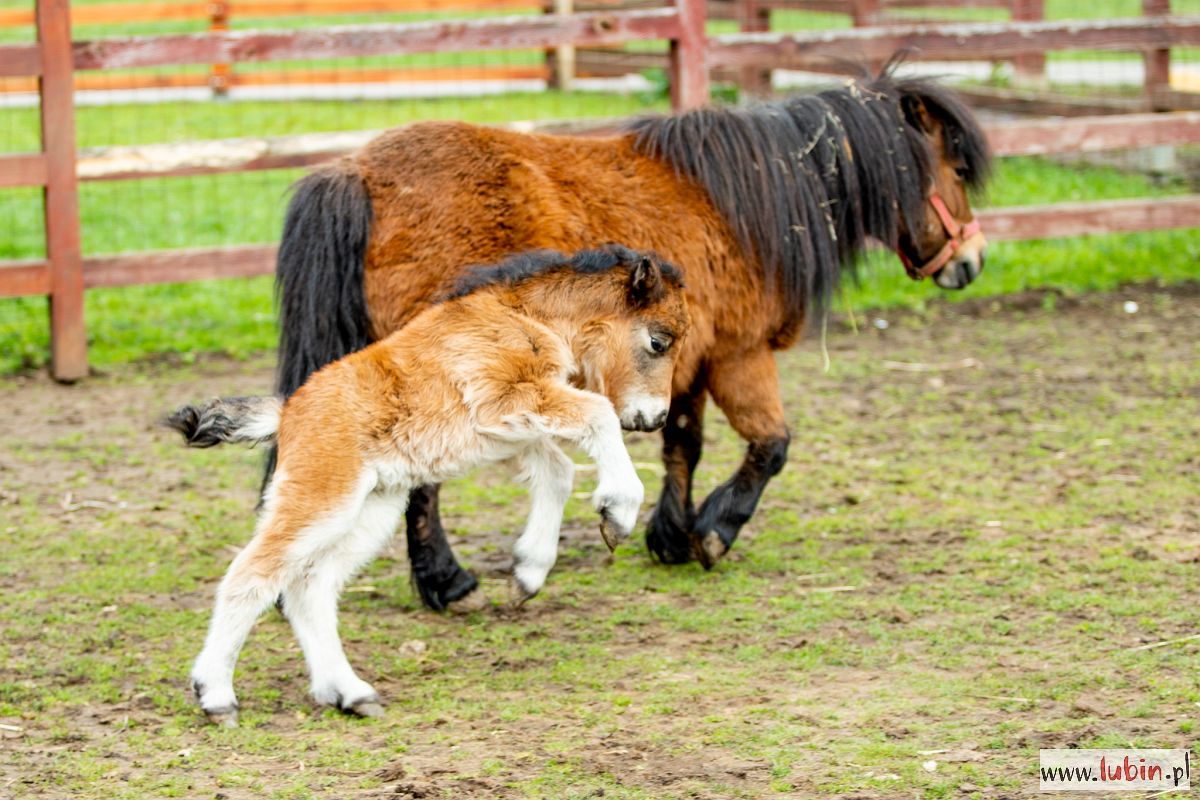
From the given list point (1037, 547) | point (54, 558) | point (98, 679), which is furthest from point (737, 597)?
point (54, 558)

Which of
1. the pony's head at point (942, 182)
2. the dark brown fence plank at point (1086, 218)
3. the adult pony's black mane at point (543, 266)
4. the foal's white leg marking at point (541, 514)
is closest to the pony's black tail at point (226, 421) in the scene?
the adult pony's black mane at point (543, 266)

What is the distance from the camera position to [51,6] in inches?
309

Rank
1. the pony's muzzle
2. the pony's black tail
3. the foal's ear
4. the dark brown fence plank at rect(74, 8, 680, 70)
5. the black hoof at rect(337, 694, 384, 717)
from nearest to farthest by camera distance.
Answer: the black hoof at rect(337, 694, 384, 717) < the pony's black tail < the foal's ear < the pony's muzzle < the dark brown fence plank at rect(74, 8, 680, 70)

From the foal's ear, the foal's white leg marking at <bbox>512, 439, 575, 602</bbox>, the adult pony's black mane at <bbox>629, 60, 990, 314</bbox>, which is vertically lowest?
the foal's white leg marking at <bbox>512, 439, 575, 602</bbox>

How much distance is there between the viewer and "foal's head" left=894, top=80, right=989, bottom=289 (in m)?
5.90

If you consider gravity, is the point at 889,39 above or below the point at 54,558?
above

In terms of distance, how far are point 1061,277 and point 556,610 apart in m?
6.19

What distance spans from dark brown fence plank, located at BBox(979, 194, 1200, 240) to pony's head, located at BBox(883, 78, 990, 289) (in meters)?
3.44

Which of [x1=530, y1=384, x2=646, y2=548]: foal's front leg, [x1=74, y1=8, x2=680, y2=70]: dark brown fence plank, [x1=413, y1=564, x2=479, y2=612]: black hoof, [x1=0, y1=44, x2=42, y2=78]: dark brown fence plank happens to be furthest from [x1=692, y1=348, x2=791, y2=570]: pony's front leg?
[x1=0, y1=44, x2=42, y2=78]: dark brown fence plank

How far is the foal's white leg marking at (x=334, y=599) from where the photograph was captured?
4.14 m

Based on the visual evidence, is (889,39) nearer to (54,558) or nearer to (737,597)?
(737,597)

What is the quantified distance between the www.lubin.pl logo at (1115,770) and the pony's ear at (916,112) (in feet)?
10.3

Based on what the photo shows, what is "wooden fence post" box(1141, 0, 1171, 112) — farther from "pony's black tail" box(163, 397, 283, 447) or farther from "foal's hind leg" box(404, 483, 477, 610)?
"pony's black tail" box(163, 397, 283, 447)

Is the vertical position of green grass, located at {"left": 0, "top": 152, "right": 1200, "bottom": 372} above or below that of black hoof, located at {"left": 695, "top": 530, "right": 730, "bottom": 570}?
above
